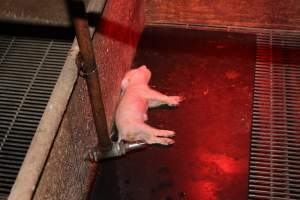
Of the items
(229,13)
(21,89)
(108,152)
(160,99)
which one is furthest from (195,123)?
(21,89)

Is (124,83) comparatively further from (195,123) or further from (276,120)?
(276,120)

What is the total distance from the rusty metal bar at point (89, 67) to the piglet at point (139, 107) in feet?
0.78

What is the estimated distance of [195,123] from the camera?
3479 millimetres

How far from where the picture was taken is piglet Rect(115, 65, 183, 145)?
3.17m

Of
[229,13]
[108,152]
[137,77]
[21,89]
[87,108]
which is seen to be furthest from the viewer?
[229,13]

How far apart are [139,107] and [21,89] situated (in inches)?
36.8

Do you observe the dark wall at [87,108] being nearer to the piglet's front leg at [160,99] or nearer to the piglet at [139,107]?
the piglet at [139,107]

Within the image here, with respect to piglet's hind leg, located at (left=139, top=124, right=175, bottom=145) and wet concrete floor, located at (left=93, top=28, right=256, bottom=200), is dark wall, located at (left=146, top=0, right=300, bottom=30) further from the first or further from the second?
piglet's hind leg, located at (left=139, top=124, right=175, bottom=145)

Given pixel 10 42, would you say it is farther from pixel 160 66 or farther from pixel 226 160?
pixel 226 160

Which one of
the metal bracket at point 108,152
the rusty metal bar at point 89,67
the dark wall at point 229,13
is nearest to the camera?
the rusty metal bar at point 89,67

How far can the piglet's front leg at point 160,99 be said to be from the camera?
3436 mm

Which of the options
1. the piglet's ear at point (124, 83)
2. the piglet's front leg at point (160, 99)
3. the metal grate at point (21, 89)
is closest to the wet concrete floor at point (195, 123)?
the piglet's front leg at point (160, 99)

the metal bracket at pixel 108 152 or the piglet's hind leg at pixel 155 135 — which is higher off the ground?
the piglet's hind leg at pixel 155 135

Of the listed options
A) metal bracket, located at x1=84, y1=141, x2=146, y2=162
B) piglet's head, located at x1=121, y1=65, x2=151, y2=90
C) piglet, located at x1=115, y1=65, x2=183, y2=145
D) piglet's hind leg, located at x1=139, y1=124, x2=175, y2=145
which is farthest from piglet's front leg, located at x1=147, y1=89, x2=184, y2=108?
metal bracket, located at x1=84, y1=141, x2=146, y2=162
